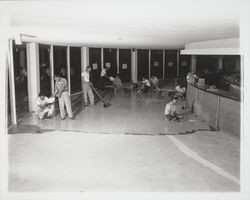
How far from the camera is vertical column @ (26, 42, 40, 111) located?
9906mm

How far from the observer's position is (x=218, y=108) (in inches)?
326

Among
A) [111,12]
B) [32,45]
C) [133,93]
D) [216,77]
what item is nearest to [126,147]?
[111,12]

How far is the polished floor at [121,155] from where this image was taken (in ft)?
16.3

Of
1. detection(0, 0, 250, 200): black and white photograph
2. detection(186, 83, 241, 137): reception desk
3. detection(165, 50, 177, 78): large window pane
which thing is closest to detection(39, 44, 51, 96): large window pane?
detection(0, 0, 250, 200): black and white photograph

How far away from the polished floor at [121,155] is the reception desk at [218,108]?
26cm

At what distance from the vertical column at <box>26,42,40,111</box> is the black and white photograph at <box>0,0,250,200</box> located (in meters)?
0.03

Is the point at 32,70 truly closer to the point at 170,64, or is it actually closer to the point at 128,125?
the point at 128,125

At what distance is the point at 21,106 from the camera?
10.8 metres

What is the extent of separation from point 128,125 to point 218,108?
7.89 ft

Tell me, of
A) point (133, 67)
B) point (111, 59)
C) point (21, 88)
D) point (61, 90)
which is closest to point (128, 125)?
point (61, 90)

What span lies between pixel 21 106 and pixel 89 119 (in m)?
2.86

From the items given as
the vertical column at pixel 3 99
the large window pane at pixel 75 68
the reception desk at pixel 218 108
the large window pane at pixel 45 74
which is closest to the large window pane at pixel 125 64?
the large window pane at pixel 75 68

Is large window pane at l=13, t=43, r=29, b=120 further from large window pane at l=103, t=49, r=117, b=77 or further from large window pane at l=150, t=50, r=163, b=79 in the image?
large window pane at l=150, t=50, r=163, b=79

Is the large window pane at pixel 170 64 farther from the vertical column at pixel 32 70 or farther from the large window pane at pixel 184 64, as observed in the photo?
the vertical column at pixel 32 70
